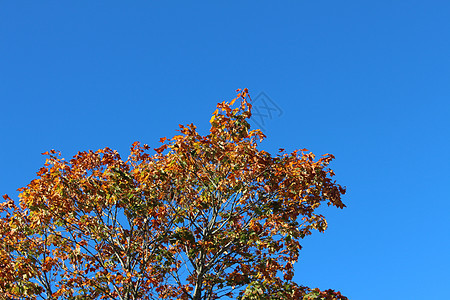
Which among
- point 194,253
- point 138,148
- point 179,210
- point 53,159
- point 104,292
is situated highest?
point 138,148

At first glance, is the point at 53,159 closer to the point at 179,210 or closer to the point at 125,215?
the point at 125,215

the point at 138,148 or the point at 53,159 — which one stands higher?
the point at 138,148

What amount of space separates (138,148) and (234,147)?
13.5ft

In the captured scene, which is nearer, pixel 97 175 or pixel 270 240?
pixel 270 240

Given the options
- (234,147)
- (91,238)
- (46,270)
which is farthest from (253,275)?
(46,270)

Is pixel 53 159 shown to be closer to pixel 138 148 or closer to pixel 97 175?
pixel 97 175

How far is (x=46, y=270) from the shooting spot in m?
13.5

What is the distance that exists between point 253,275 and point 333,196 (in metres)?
3.56

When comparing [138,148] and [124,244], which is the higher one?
[138,148]

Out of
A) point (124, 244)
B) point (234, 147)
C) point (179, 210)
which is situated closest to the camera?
point (234, 147)

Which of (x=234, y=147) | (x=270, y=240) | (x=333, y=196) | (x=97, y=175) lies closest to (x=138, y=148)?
(x=97, y=175)

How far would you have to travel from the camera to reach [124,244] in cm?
1498

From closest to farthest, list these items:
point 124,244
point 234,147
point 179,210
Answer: point 234,147 → point 179,210 → point 124,244

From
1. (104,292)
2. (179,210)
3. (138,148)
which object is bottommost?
(104,292)
